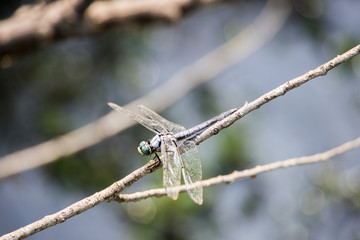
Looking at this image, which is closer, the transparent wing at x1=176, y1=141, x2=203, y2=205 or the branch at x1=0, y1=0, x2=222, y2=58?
the transparent wing at x1=176, y1=141, x2=203, y2=205

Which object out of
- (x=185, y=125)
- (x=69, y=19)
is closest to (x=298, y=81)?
(x=69, y=19)

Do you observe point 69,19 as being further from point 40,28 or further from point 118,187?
point 118,187

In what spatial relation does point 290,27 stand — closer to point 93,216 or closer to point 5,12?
point 5,12

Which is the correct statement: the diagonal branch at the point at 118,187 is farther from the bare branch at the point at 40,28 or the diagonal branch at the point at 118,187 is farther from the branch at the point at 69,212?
the bare branch at the point at 40,28

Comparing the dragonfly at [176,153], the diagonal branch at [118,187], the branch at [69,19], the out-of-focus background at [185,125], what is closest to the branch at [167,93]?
the out-of-focus background at [185,125]

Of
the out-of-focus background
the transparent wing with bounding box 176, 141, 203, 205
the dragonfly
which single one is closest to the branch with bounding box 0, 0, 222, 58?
the out-of-focus background

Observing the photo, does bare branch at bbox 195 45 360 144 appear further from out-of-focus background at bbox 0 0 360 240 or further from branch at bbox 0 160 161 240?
out-of-focus background at bbox 0 0 360 240
